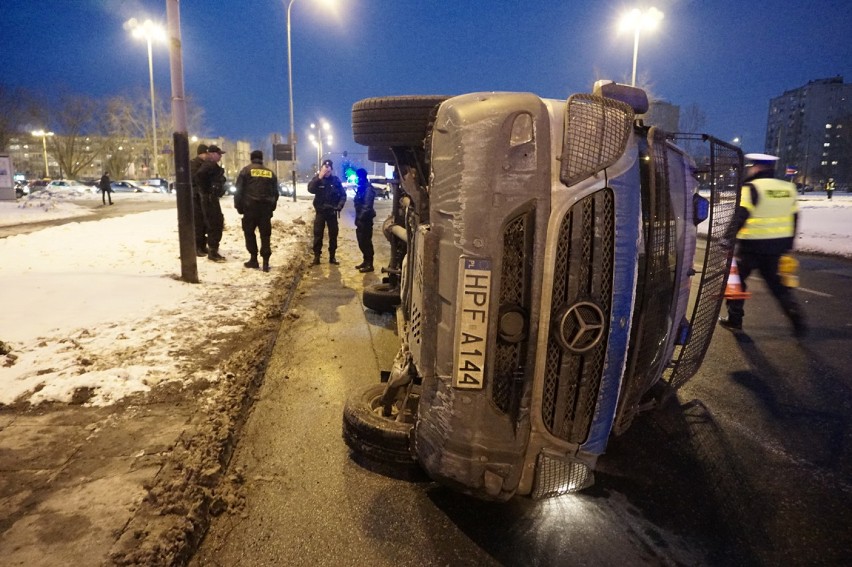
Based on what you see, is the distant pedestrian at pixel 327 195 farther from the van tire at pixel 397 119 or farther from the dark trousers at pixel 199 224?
the van tire at pixel 397 119

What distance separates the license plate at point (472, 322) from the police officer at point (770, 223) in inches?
179

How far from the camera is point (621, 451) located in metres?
3.17

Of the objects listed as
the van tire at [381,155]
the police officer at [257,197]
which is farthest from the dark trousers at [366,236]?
the van tire at [381,155]

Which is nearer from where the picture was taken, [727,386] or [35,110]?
[727,386]

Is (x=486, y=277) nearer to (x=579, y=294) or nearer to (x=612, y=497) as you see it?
(x=579, y=294)

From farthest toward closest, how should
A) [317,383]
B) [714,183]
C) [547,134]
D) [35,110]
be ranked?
[35,110]
[317,383]
[714,183]
[547,134]

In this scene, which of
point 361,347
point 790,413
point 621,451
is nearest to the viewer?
point 621,451

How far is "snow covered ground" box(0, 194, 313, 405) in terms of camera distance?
388 centimetres

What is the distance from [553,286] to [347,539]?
143 cm

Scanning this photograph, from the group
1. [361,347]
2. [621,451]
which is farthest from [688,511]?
[361,347]

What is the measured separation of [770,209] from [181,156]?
707 centimetres

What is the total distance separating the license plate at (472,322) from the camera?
203cm

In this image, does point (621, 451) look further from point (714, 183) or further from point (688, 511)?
point (714, 183)

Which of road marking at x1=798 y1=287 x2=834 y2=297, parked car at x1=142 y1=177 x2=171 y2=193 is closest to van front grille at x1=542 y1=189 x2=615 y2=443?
road marking at x1=798 y1=287 x2=834 y2=297
